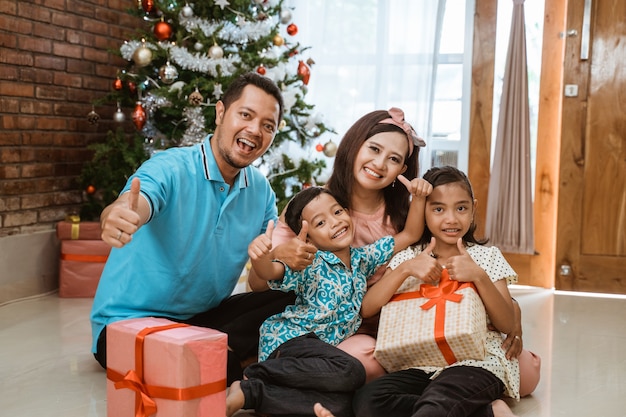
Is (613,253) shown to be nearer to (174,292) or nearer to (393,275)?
(393,275)

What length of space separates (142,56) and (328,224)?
6.32ft

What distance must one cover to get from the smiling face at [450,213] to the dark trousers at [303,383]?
1.61 ft

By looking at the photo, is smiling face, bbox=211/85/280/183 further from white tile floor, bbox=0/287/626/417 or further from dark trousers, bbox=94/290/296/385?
white tile floor, bbox=0/287/626/417

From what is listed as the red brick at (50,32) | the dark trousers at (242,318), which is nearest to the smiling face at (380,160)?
the dark trousers at (242,318)

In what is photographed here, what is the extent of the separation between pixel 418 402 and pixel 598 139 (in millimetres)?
2851

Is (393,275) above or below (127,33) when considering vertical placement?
below

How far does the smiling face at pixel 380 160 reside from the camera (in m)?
2.38

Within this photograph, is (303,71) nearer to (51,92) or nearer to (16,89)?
(51,92)

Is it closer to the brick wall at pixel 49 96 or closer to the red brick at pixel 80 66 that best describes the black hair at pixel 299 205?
the brick wall at pixel 49 96

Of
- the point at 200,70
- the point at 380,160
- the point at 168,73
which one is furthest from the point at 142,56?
the point at 380,160

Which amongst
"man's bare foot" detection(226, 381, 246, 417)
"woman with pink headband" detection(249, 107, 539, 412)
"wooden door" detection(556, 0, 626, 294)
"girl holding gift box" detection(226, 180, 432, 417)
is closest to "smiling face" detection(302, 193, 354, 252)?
"girl holding gift box" detection(226, 180, 432, 417)

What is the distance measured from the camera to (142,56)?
12.1 feet

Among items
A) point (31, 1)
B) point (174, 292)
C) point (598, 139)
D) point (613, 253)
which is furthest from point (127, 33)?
point (613, 253)

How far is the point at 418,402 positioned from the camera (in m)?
1.84
